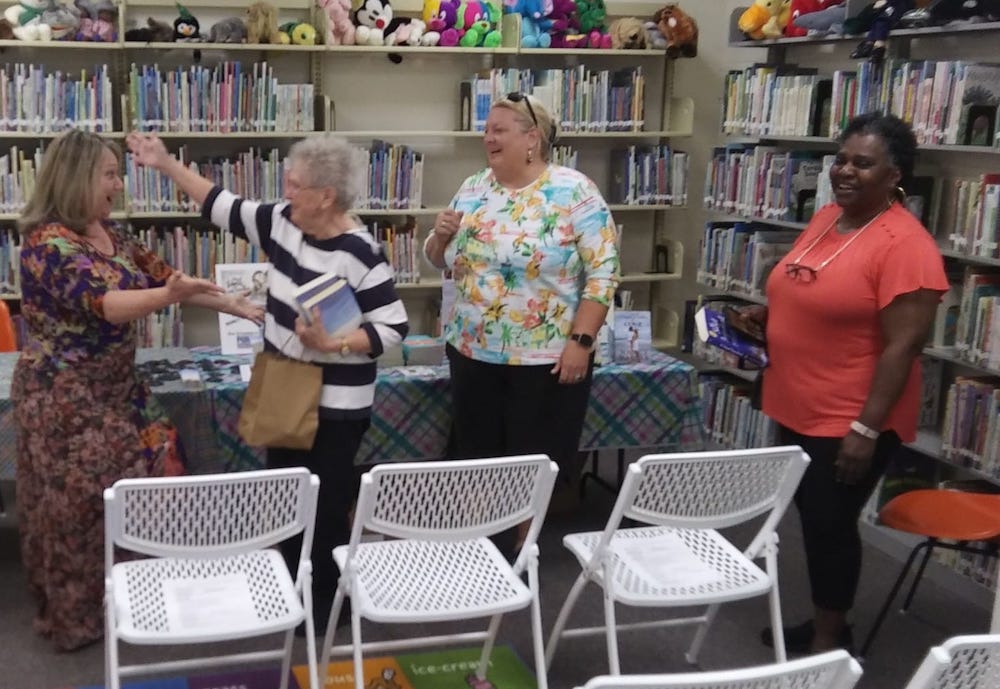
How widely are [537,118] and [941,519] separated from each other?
1.61 m

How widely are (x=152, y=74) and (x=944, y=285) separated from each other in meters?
3.29

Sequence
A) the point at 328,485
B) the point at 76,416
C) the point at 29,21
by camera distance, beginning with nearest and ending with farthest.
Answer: the point at 76,416 < the point at 328,485 < the point at 29,21

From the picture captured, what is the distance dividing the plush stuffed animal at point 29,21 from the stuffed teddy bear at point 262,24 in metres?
0.79

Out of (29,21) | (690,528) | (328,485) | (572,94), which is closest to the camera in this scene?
(690,528)

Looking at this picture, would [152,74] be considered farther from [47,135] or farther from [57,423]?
[57,423]

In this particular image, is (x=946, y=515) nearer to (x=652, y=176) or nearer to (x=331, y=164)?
(x=331, y=164)

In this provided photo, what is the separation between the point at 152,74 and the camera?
180 inches

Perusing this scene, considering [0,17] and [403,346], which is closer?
[403,346]

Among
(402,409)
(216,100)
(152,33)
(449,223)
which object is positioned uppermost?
(152,33)

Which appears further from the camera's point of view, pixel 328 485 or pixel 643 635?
pixel 643 635

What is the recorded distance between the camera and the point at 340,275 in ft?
9.28

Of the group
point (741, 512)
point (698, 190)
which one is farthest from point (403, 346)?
point (698, 190)

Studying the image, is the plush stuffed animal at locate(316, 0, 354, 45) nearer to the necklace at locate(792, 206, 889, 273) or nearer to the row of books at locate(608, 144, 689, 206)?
the row of books at locate(608, 144, 689, 206)

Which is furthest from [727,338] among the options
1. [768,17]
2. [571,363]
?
[768,17]
